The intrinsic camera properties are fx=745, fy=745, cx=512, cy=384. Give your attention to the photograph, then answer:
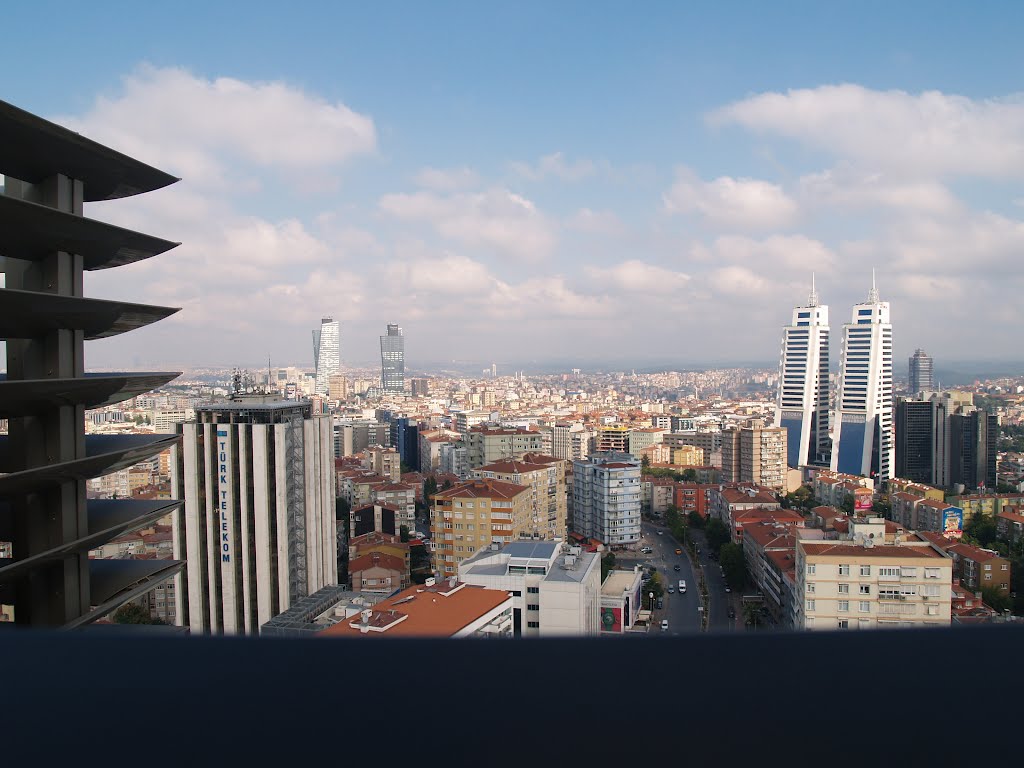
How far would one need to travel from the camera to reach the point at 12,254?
1.30 m

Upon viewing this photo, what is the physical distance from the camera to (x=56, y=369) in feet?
4.36

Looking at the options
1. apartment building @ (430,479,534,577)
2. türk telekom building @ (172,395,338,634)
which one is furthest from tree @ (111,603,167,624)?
apartment building @ (430,479,534,577)

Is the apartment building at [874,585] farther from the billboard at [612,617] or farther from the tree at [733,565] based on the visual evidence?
the tree at [733,565]

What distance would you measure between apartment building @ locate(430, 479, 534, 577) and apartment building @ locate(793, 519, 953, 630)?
297cm

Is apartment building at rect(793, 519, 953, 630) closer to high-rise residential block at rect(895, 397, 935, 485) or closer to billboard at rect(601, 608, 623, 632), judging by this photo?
billboard at rect(601, 608, 623, 632)

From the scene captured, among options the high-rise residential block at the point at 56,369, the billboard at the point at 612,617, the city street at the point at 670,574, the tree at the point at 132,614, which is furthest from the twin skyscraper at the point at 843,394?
the high-rise residential block at the point at 56,369

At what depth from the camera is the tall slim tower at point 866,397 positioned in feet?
53.7

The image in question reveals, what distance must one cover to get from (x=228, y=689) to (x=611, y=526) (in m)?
9.13

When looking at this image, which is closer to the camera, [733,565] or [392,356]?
[733,565]

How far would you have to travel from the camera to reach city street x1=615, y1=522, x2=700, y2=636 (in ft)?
21.2

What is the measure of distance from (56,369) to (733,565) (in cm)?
713

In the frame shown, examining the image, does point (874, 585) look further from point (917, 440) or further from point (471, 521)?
point (917, 440)

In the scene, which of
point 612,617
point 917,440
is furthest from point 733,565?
point 917,440

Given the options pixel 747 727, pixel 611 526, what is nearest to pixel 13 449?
pixel 747 727
